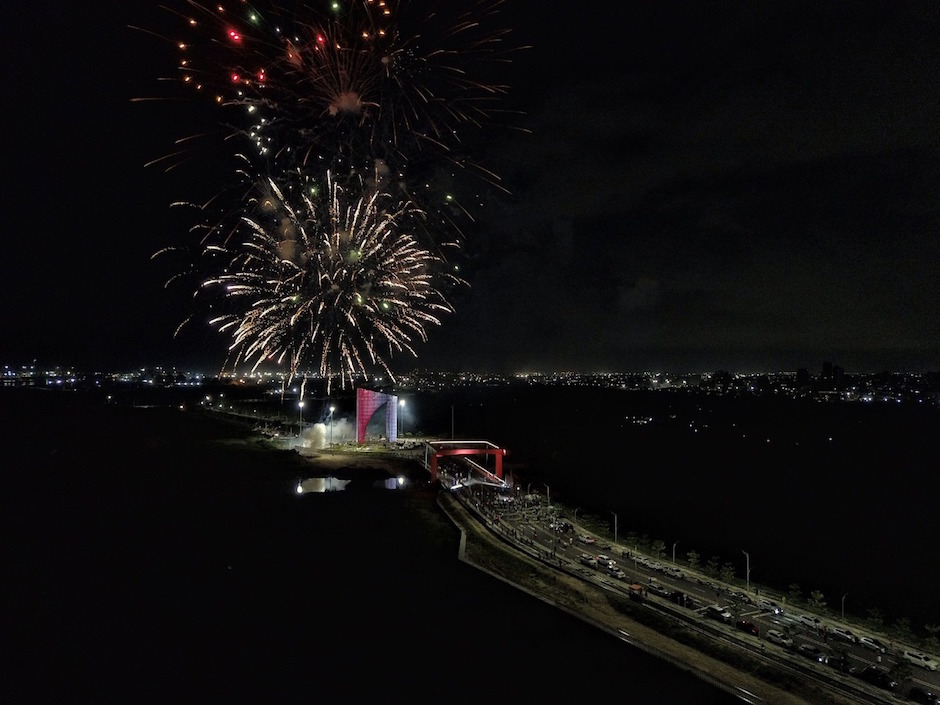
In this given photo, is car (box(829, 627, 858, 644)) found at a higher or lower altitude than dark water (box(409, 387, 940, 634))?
higher

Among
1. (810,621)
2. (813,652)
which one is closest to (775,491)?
(810,621)

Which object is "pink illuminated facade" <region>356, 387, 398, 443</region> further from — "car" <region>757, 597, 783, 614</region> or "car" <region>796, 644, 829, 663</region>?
"car" <region>796, 644, 829, 663</region>

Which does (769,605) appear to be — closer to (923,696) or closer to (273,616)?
(923,696)

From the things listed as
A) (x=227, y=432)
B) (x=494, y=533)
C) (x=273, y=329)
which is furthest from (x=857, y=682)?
(x=227, y=432)

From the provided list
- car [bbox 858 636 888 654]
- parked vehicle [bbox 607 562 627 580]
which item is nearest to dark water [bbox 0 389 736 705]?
parked vehicle [bbox 607 562 627 580]

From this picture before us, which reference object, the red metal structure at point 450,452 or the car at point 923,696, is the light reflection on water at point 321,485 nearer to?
the red metal structure at point 450,452

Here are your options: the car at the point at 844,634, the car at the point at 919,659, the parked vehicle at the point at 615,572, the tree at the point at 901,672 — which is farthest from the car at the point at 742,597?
the tree at the point at 901,672
